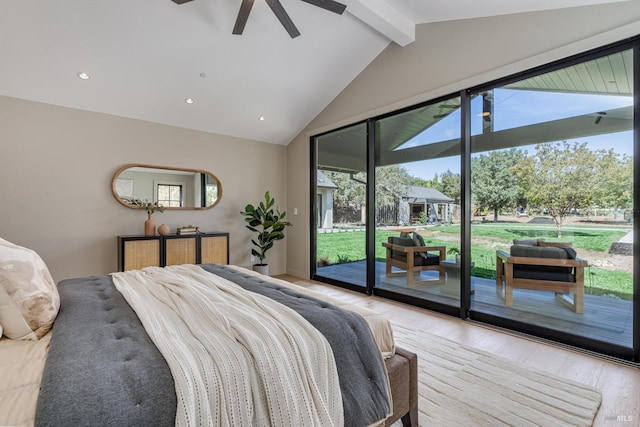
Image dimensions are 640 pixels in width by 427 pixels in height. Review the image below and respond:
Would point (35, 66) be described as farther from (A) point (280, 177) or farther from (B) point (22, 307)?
(A) point (280, 177)

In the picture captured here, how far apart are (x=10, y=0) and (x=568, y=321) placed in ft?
18.3

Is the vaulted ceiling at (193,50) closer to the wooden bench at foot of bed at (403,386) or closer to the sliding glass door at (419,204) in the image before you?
the sliding glass door at (419,204)

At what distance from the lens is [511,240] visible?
10.1ft

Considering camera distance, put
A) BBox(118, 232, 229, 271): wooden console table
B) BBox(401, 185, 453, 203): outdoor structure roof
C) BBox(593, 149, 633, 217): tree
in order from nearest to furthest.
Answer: BBox(593, 149, 633, 217): tree, BBox(401, 185, 453, 203): outdoor structure roof, BBox(118, 232, 229, 271): wooden console table

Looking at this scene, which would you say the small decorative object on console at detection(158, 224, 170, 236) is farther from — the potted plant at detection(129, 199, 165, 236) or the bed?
the bed

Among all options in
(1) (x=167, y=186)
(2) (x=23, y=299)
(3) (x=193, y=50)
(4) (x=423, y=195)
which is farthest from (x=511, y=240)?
(1) (x=167, y=186)

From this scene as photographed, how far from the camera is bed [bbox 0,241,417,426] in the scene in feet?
2.92

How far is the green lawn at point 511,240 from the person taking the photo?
2506 mm

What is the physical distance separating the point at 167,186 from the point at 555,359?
4861mm

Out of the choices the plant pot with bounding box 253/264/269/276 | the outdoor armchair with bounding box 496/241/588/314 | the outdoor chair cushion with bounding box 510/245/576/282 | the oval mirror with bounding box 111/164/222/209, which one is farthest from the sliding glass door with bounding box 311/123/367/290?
the outdoor chair cushion with bounding box 510/245/576/282

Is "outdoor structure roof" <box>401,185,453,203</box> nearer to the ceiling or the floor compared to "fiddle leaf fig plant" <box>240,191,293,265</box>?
nearer to the ceiling

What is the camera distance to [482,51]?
316 centimetres

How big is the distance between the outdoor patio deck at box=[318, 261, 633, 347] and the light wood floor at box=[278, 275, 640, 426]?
20 centimetres

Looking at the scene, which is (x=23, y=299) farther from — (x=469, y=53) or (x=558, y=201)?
(x=469, y=53)
